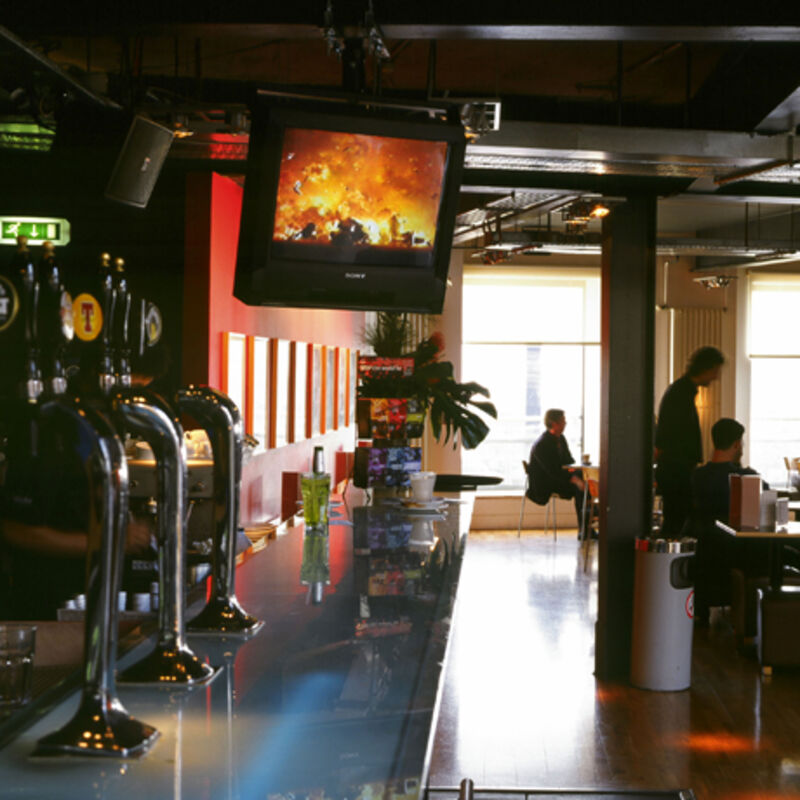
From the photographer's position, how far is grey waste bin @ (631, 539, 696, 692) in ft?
19.0

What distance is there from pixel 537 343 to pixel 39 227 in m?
7.79

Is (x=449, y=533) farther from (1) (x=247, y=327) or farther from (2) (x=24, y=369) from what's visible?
(1) (x=247, y=327)

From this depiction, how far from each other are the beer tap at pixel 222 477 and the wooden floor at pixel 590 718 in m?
2.65

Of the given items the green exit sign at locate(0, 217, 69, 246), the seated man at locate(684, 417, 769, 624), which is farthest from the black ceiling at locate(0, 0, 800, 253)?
the seated man at locate(684, 417, 769, 624)

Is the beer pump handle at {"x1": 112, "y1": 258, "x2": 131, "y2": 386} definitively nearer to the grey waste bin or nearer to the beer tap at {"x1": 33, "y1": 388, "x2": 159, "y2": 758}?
the beer tap at {"x1": 33, "y1": 388, "x2": 159, "y2": 758}

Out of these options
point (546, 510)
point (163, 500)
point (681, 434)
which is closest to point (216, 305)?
point (681, 434)

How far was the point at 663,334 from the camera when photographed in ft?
43.6

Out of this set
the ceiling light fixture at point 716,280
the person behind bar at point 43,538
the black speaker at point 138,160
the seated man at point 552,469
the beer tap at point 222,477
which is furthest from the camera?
the ceiling light fixture at point 716,280

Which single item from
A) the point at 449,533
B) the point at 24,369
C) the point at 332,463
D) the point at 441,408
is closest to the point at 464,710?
the point at 441,408

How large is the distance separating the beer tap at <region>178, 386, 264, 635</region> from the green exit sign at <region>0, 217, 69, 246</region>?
17.5 ft

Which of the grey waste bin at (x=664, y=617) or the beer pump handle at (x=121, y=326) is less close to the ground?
the beer pump handle at (x=121, y=326)

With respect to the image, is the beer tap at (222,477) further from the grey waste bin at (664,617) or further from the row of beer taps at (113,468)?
the grey waste bin at (664,617)

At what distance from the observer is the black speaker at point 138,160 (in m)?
4.34

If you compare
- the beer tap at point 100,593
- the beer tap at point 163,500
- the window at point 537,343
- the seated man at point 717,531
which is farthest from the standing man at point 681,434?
the beer tap at point 100,593
